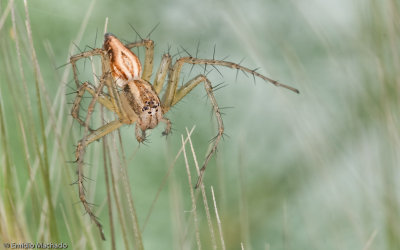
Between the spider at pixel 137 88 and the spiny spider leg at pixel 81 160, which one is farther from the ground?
the spider at pixel 137 88

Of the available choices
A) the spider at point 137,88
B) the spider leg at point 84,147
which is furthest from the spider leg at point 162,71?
the spider leg at point 84,147

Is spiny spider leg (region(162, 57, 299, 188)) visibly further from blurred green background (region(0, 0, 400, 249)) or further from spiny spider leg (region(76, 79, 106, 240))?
spiny spider leg (region(76, 79, 106, 240))

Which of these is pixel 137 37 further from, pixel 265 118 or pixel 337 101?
pixel 337 101

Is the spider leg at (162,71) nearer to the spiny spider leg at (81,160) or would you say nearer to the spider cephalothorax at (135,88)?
the spider cephalothorax at (135,88)

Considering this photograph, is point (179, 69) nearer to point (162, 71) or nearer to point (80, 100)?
point (162, 71)

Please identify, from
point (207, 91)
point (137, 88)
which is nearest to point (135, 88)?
point (137, 88)

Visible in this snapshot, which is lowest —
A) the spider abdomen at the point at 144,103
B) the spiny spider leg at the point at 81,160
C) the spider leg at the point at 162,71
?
the spiny spider leg at the point at 81,160
